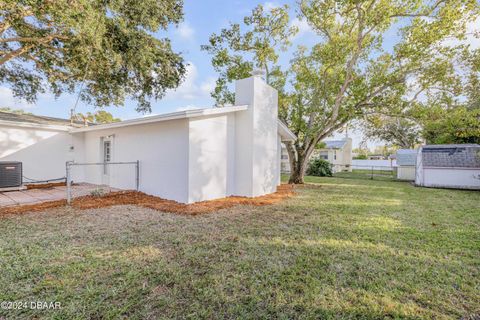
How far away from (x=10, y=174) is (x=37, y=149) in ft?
6.90

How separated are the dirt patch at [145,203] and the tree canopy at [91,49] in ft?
16.8

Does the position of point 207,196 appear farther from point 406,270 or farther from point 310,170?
point 310,170

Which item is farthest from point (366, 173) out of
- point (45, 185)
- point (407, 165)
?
point (45, 185)

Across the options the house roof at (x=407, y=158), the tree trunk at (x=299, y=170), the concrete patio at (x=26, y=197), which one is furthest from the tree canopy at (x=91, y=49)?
the house roof at (x=407, y=158)

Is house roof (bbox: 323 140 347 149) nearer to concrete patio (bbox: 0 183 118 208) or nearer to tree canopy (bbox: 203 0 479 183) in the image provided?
tree canopy (bbox: 203 0 479 183)

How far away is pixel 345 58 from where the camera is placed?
37.0 ft

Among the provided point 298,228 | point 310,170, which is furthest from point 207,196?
point 310,170

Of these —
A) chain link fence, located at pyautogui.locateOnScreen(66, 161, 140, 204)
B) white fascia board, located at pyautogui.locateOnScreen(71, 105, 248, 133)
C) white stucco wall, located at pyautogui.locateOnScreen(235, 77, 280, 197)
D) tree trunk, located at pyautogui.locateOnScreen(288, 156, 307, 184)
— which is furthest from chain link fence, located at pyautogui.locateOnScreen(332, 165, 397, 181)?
chain link fence, located at pyautogui.locateOnScreen(66, 161, 140, 204)

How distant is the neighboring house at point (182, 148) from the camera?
7.31 m

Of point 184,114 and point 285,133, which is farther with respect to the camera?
point 285,133

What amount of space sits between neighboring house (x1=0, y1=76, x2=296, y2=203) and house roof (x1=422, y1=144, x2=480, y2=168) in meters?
9.91

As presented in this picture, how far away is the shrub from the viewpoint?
19.3 m

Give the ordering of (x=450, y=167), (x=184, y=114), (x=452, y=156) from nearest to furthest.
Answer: (x=184, y=114) → (x=450, y=167) → (x=452, y=156)

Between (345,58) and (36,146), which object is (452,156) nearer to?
(345,58)
